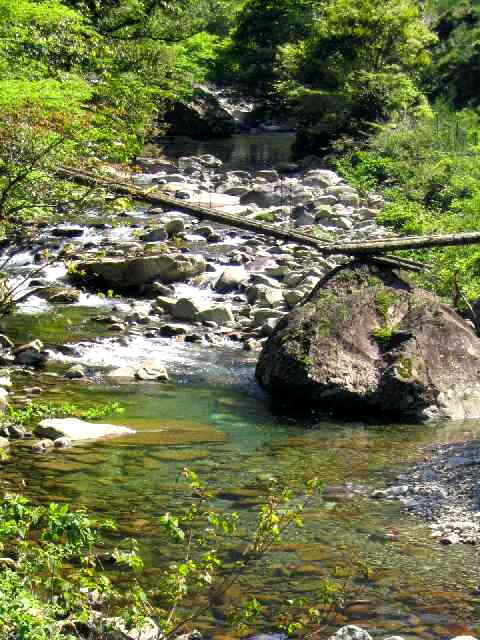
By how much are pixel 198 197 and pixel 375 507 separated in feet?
61.6

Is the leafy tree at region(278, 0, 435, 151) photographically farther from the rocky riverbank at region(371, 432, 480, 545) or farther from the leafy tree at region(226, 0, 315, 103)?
the rocky riverbank at region(371, 432, 480, 545)

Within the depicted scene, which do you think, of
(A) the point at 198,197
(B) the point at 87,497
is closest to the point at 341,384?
(B) the point at 87,497

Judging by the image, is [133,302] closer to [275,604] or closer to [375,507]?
[375,507]

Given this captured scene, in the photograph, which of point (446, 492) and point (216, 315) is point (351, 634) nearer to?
point (446, 492)

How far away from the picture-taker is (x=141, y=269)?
17672 millimetres

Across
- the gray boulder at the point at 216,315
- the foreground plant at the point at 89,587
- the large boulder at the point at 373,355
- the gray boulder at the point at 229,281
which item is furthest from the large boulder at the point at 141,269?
the foreground plant at the point at 89,587

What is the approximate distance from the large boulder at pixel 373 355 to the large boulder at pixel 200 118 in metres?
28.8

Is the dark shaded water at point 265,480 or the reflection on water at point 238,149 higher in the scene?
the reflection on water at point 238,149

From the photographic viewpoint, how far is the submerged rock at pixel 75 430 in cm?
968

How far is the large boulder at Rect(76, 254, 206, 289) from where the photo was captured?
1734cm

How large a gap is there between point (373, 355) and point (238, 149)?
27.9 m

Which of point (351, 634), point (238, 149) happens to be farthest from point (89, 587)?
point (238, 149)

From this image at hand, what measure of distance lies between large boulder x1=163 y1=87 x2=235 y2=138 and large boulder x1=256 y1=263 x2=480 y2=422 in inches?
1133

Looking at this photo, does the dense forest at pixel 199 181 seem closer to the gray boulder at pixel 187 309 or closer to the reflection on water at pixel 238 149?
the gray boulder at pixel 187 309
